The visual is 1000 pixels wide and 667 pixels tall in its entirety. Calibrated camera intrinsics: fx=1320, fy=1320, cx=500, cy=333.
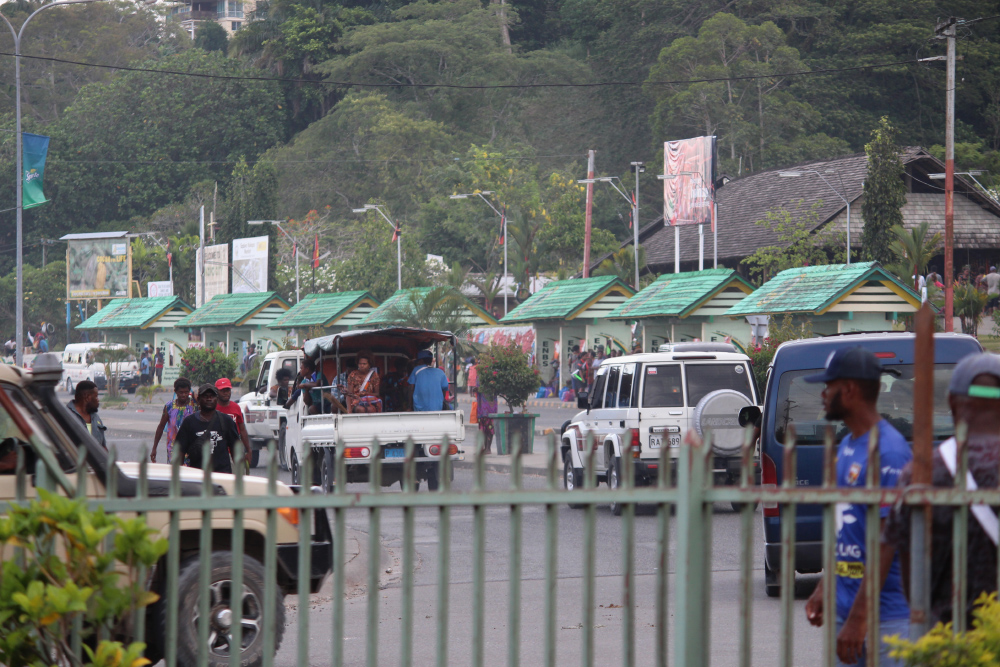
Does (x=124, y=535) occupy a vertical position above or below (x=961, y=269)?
above

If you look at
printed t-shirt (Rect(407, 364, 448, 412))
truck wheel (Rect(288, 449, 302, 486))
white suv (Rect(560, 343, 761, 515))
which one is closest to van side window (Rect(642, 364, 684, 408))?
white suv (Rect(560, 343, 761, 515))

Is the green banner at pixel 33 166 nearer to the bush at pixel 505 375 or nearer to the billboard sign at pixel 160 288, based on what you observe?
the bush at pixel 505 375

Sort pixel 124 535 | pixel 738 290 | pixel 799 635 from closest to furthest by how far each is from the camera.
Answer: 1. pixel 124 535
2. pixel 799 635
3. pixel 738 290

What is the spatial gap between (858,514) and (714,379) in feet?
42.4

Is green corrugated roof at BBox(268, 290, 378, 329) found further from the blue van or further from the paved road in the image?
the blue van

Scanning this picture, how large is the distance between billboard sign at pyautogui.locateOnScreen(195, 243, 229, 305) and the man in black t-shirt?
55461 millimetres

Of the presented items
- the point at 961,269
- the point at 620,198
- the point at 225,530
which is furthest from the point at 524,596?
the point at 620,198

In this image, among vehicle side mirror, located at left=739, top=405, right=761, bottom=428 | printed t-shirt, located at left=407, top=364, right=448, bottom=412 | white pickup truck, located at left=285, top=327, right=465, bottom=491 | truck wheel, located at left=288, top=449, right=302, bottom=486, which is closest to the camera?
vehicle side mirror, located at left=739, top=405, right=761, bottom=428

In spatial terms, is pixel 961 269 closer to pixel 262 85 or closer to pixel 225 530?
pixel 225 530

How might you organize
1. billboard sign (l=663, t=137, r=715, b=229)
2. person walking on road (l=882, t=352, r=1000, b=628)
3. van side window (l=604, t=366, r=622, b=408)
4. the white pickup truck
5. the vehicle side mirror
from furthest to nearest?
billboard sign (l=663, t=137, r=715, b=229), the white pickup truck, van side window (l=604, t=366, r=622, b=408), the vehicle side mirror, person walking on road (l=882, t=352, r=1000, b=628)

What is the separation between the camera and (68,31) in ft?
383

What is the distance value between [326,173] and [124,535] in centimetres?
8972

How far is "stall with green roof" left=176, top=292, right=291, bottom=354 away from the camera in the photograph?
57.4 meters

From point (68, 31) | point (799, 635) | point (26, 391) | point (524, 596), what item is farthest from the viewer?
point (68, 31)
